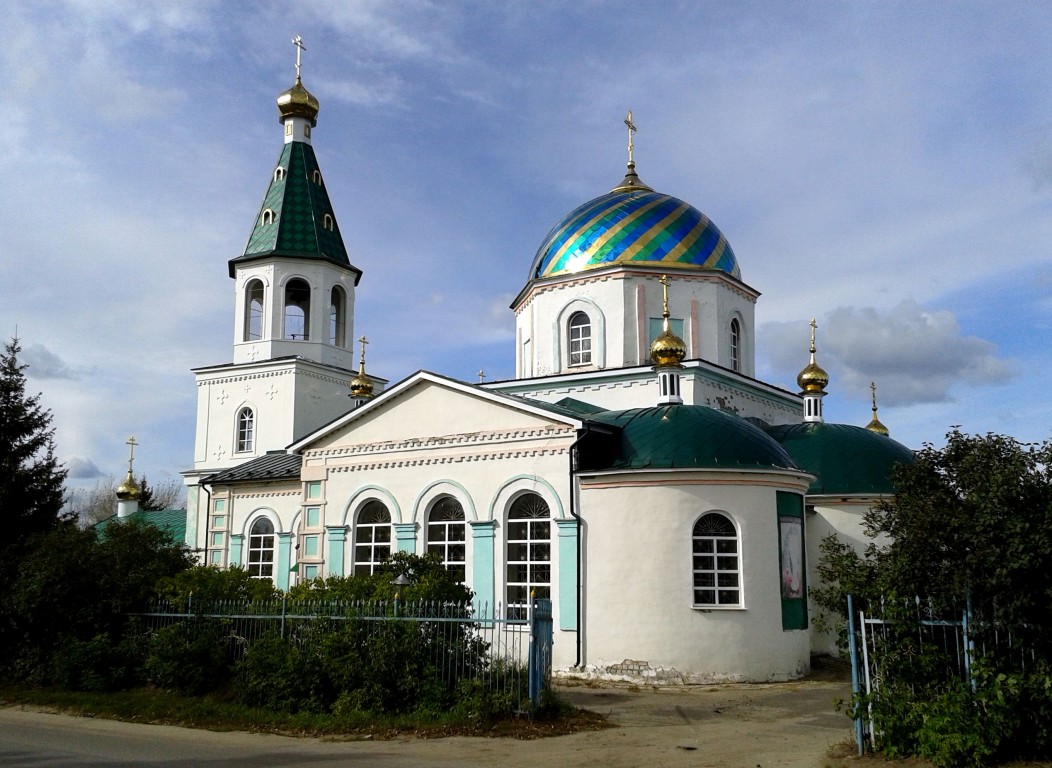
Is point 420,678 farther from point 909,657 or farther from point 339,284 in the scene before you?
point 339,284

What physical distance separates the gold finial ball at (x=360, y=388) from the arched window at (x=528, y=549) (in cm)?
1058

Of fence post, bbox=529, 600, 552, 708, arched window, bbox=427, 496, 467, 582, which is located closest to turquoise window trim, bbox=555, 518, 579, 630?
arched window, bbox=427, 496, 467, 582

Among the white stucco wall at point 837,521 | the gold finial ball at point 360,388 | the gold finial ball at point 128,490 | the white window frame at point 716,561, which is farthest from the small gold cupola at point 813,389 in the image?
the gold finial ball at point 128,490

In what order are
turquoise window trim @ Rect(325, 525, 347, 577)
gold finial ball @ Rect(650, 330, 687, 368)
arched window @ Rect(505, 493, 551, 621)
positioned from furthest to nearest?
1. gold finial ball @ Rect(650, 330, 687, 368)
2. turquoise window trim @ Rect(325, 525, 347, 577)
3. arched window @ Rect(505, 493, 551, 621)

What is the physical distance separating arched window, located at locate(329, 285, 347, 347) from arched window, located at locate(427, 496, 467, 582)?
32.8ft

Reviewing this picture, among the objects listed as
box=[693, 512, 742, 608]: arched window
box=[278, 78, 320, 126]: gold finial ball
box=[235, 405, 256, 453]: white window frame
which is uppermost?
box=[278, 78, 320, 126]: gold finial ball

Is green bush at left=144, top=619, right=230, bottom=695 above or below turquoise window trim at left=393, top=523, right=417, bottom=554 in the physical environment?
below

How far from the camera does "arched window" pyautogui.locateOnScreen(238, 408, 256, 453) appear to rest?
2658 centimetres

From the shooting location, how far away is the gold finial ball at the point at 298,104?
27.7 meters

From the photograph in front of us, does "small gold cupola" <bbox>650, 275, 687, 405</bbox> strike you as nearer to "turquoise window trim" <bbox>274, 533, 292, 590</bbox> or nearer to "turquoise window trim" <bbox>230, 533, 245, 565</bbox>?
"turquoise window trim" <bbox>274, 533, 292, 590</bbox>

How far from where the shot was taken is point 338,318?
27.3m

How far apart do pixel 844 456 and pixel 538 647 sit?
10.4 metres

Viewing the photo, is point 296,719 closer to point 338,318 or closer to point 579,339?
point 579,339

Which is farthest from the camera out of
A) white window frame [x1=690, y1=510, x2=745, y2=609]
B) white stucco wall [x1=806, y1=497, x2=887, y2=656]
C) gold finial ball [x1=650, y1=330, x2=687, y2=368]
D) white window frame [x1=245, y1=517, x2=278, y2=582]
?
white window frame [x1=245, y1=517, x2=278, y2=582]
